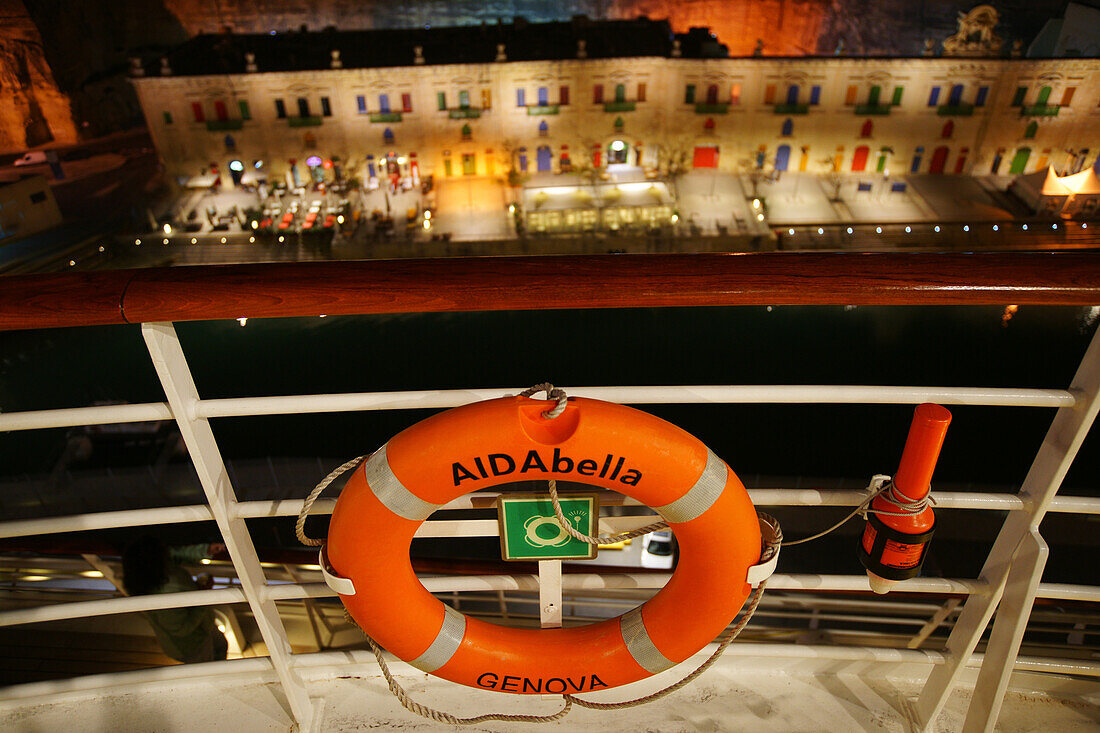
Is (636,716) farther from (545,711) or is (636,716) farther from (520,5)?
(520,5)

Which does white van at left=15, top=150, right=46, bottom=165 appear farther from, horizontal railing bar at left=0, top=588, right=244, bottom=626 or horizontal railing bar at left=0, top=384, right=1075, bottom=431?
horizontal railing bar at left=0, top=384, right=1075, bottom=431

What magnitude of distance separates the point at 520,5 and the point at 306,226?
252 inches

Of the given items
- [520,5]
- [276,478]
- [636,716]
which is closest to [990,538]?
[636,716]

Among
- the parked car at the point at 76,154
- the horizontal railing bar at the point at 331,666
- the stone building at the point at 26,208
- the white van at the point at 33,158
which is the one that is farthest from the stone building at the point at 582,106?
the horizontal railing bar at the point at 331,666

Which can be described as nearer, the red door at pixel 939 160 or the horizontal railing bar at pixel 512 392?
the horizontal railing bar at pixel 512 392

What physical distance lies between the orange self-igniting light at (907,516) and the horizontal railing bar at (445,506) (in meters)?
0.04

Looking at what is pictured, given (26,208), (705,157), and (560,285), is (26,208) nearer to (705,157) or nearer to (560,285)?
(705,157)

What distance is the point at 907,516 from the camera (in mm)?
796

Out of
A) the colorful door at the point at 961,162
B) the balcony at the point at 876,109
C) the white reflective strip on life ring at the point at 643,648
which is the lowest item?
the colorful door at the point at 961,162

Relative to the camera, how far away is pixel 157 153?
10.6 metres

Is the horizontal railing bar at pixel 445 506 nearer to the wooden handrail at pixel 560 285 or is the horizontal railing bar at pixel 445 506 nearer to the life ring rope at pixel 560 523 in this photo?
the life ring rope at pixel 560 523

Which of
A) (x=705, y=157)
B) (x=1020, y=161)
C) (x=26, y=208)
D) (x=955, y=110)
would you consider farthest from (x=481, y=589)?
(x=1020, y=161)

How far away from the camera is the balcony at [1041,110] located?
10.4 m

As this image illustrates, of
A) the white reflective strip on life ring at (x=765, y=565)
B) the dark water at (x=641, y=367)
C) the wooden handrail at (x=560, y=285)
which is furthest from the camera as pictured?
the dark water at (x=641, y=367)
